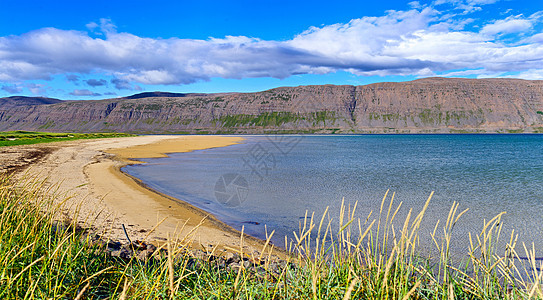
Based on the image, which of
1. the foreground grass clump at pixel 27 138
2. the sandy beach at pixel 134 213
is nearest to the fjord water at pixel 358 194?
the sandy beach at pixel 134 213

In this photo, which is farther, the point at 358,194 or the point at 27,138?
the point at 27,138

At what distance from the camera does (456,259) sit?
25.8 ft

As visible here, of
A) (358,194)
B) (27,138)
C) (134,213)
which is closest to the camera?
(134,213)

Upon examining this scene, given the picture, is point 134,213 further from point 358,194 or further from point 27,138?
point 27,138

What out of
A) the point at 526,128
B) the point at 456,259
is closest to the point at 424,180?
the point at 456,259

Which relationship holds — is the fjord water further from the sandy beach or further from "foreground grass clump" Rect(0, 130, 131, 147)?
"foreground grass clump" Rect(0, 130, 131, 147)

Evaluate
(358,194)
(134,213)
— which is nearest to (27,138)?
(134,213)

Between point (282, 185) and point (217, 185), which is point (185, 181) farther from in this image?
point (282, 185)

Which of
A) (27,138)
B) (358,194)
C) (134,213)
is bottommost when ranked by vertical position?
(358,194)

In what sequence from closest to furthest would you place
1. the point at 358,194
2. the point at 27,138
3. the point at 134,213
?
the point at 134,213 < the point at 358,194 < the point at 27,138

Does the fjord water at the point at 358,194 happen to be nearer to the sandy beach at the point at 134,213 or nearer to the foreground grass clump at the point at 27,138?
the sandy beach at the point at 134,213

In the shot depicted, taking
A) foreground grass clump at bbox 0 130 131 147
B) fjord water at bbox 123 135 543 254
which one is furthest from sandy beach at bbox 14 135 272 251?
foreground grass clump at bbox 0 130 131 147

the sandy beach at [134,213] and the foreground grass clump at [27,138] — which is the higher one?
the foreground grass clump at [27,138]

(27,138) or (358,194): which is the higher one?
(27,138)
